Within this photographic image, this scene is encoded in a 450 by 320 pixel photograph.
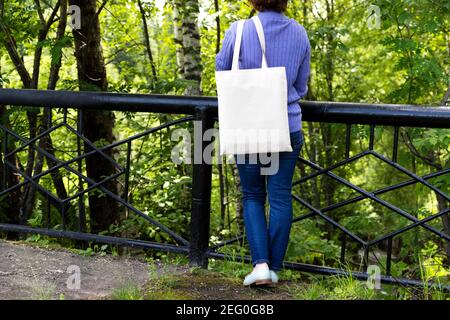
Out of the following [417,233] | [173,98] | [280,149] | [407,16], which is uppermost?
[407,16]

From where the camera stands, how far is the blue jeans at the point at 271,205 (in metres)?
3.56

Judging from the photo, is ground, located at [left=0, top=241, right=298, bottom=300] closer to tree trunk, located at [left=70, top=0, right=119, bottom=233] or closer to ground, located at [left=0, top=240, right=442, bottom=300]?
ground, located at [left=0, top=240, right=442, bottom=300]

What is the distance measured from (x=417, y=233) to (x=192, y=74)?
11.3ft

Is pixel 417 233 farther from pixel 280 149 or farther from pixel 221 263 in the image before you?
pixel 280 149

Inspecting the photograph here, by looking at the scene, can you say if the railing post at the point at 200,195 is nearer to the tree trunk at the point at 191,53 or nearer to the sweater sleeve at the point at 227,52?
the sweater sleeve at the point at 227,52

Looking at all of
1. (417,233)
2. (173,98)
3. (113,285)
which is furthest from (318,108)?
(417,233)

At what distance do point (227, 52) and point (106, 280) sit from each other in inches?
64.1

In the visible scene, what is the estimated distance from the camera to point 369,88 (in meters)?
12.1

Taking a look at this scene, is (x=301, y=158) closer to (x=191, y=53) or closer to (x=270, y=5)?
(x=270, y=5)

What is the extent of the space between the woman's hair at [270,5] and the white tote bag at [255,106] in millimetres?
79

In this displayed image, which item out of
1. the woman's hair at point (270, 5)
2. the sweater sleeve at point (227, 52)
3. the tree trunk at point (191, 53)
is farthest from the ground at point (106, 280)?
the tree trunk at point (191, 53)

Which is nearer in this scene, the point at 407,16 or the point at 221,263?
the point at 221,263

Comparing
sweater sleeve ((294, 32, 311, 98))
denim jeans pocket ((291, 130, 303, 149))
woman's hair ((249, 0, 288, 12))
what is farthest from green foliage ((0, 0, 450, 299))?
woman's hair ((249, 0, 288, 12))

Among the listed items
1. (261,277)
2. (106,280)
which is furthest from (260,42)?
(106,280)
